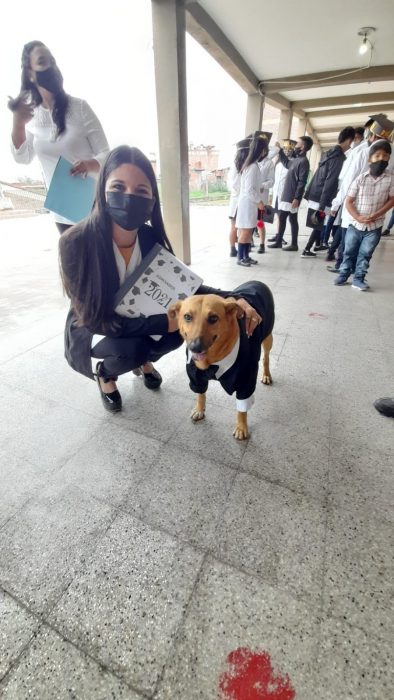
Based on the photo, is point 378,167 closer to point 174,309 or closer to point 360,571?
point 174,309

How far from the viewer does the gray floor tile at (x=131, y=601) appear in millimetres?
964

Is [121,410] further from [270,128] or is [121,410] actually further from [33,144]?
[270,128]

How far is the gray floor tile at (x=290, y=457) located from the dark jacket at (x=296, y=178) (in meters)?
5.11

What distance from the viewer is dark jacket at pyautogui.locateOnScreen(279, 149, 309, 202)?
18.0 ft

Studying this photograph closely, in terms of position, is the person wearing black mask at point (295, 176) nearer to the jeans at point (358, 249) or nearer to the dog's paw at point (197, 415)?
the jeans at point (358, 249)

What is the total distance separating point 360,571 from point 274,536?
0.33m

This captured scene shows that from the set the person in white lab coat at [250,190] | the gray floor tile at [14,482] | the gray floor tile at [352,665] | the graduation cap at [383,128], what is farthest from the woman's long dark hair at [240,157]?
the gray floor tile at [352,665]

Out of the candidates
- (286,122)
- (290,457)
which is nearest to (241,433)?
(290,457)

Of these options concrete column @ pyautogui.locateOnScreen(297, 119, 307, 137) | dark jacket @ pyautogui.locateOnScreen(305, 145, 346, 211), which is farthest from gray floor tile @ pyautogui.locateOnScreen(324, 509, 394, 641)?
concrete column @ pyautogui.locateOnScreen(297, 119, 307, 137)

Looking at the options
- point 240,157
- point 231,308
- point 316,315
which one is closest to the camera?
point 231,308

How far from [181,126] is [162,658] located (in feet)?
18.1

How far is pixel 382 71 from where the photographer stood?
7.25 meters

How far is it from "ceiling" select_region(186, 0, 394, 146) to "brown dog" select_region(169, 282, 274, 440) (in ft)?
17.7

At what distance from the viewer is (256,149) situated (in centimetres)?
445
